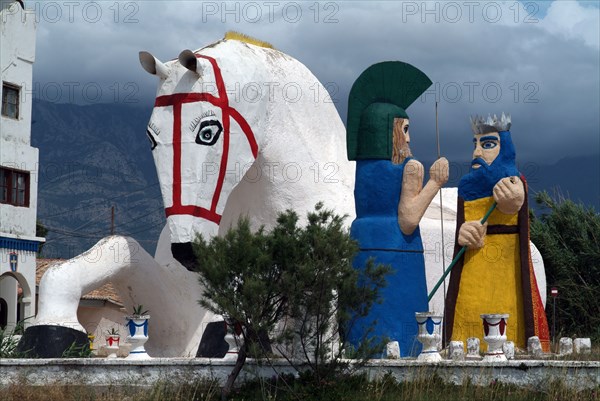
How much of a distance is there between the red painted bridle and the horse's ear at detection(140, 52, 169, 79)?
0.87 ft

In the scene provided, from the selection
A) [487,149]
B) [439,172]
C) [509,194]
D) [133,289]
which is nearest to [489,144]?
[487,149]

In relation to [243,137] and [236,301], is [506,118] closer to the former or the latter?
[243,137]

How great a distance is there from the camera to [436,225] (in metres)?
13.8

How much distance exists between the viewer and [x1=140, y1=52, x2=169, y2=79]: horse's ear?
35.6 feet

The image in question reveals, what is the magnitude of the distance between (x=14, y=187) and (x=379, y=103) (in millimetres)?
13037

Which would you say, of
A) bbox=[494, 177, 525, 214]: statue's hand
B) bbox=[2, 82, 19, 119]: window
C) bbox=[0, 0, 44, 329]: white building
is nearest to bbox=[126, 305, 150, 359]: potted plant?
bbox=[494, 177, 525, 214]: statue's hand

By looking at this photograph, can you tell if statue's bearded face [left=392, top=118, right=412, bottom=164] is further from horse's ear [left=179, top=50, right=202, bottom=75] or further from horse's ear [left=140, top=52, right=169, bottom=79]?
horse's ear [left=140, top=52, right=169, bottom=79]

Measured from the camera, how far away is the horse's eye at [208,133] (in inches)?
422

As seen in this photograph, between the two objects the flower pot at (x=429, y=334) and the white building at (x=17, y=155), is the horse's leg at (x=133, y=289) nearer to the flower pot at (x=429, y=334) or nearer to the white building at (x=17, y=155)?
the flower pot at (x=429, y=334)

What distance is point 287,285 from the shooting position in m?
9.88

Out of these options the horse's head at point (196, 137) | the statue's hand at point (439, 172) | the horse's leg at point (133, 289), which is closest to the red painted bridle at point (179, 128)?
the horse's head at point (196, 137)

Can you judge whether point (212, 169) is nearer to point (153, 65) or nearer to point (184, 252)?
point (184, 252)

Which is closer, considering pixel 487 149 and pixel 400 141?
pixel 400 141

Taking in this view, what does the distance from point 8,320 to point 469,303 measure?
15.0 meters
